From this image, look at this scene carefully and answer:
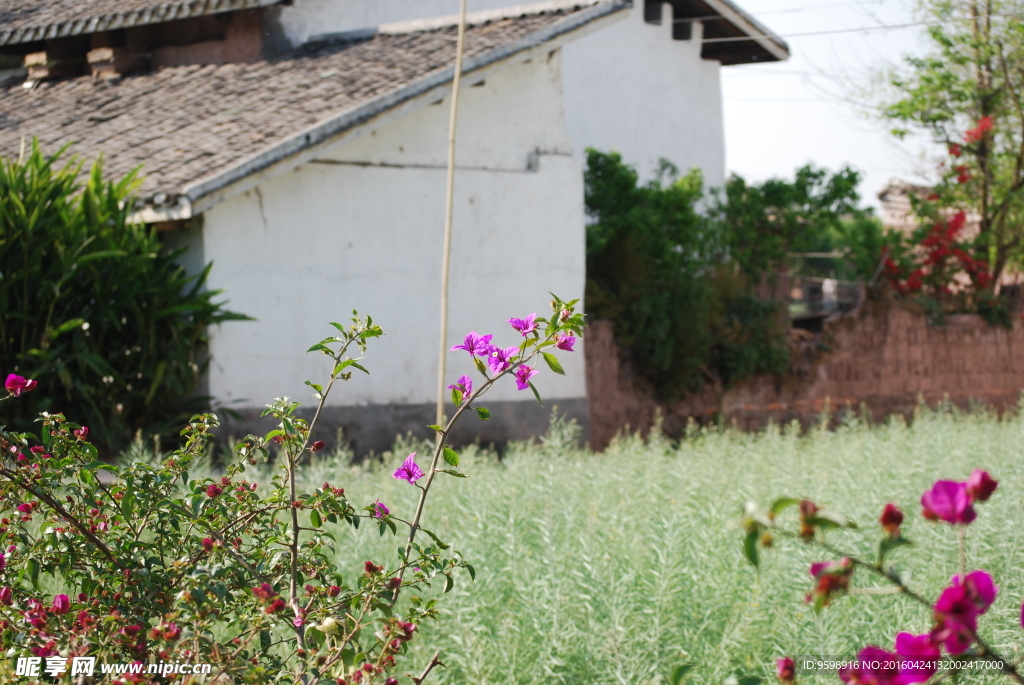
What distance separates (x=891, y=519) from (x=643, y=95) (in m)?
15.1

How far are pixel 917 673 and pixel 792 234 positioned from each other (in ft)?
42.9

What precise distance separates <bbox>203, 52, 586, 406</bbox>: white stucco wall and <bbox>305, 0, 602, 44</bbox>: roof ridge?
2.03ft

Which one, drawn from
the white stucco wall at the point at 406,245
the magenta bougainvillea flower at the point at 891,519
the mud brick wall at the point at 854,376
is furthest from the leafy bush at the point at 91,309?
the magenta bougainvillea flower at the point at 891,519

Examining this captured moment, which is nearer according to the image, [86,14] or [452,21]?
[452,21]

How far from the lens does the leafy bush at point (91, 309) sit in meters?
7.27

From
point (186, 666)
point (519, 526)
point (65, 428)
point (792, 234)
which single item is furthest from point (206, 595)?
point (792, 234)

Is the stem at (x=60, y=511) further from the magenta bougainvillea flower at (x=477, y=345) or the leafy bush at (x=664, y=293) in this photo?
the leafy bush at (x=664, y=293)

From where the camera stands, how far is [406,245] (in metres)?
9.59

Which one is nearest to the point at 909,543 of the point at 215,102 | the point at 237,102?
the point at 237,102

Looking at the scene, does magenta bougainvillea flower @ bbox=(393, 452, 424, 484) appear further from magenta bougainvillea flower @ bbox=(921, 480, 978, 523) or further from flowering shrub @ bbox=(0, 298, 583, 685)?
magenta bougainvillea flower @ bbox=(921, 480, 978, 523)

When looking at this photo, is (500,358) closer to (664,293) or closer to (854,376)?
(664,293)

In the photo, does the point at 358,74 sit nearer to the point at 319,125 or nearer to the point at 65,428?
the point at 319,125

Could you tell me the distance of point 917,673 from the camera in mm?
1348

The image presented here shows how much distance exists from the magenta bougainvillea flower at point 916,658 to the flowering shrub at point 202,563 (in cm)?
97
